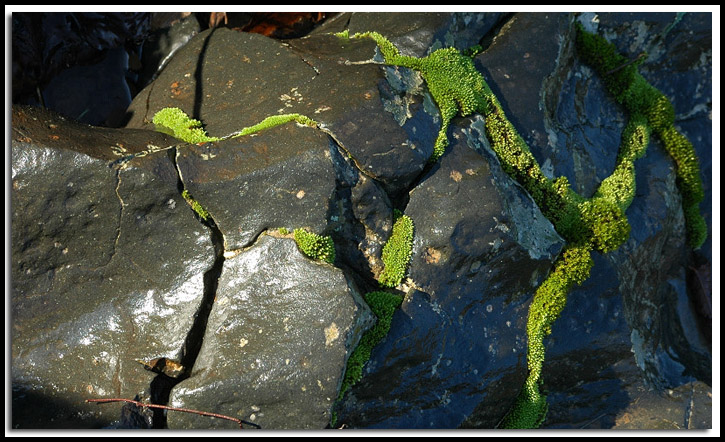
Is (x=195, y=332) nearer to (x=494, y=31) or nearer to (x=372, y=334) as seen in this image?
(x=372, y=334)

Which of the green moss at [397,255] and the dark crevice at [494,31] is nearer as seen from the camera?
the green moss at [397,255]

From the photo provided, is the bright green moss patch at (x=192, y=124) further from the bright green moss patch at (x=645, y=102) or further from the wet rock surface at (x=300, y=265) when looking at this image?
the bright green moss patch at (x=645, y=102)

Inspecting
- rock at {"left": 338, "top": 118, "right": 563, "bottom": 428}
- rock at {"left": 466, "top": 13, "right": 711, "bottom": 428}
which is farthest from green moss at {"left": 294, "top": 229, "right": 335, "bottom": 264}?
rock at {"left": 466, "top": 13, "right": 711, "bottom": 428}

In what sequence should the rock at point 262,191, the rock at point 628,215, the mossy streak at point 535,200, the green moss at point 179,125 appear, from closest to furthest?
the rock at point 262,191 → the green moss at point 179,125 → the mossy streak at point 535,200 → the rock at point 628,215

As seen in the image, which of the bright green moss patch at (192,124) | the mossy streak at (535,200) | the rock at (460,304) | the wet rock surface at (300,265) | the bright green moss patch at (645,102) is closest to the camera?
the wet rock surface at (300,265)

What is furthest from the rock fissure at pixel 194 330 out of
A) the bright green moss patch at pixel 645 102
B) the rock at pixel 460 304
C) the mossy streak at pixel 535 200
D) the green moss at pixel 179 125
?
the bright green moss patch at pixel 645 102

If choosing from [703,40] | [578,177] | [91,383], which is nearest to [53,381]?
[91,383]
